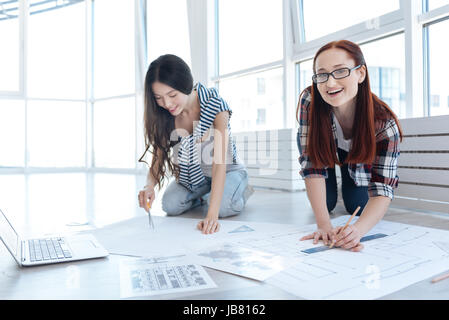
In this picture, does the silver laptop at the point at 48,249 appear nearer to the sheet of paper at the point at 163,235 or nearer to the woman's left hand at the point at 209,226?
the sheet of paper at the point at 163,235

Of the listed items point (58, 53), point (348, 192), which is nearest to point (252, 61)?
point (348, 192)

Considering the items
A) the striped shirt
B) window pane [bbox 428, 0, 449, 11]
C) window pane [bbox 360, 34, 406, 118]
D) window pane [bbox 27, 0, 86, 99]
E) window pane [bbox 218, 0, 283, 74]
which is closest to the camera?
the striped shirt

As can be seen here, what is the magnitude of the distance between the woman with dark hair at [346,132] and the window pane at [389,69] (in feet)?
4.09

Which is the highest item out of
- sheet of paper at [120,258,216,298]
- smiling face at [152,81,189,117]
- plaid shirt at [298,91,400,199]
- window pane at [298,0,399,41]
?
window pane at [298,0,399,41]

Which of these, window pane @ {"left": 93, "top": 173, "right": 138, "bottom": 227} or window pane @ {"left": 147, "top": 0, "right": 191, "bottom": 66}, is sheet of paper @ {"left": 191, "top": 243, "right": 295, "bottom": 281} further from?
window pane @ {"left": 147, "top": 0, "right": 191, "bottom": 66}

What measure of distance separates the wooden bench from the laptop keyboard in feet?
5.97

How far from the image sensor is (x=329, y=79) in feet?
4.26

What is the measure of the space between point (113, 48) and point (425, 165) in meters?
5.50

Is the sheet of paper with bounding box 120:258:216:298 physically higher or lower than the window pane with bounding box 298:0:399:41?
lower

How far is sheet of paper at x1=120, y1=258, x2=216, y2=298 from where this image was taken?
92 cm

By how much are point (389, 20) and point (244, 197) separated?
157cm

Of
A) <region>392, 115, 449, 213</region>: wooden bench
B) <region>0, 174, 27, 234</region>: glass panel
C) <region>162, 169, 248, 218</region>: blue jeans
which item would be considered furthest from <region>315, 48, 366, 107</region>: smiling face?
<region>0, 174, 27, 234</region>: glass panel

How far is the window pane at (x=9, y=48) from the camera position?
6.40 m

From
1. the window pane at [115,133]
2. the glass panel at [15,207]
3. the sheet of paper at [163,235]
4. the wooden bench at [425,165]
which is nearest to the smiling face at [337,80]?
the sheet of paper at [163,235]
